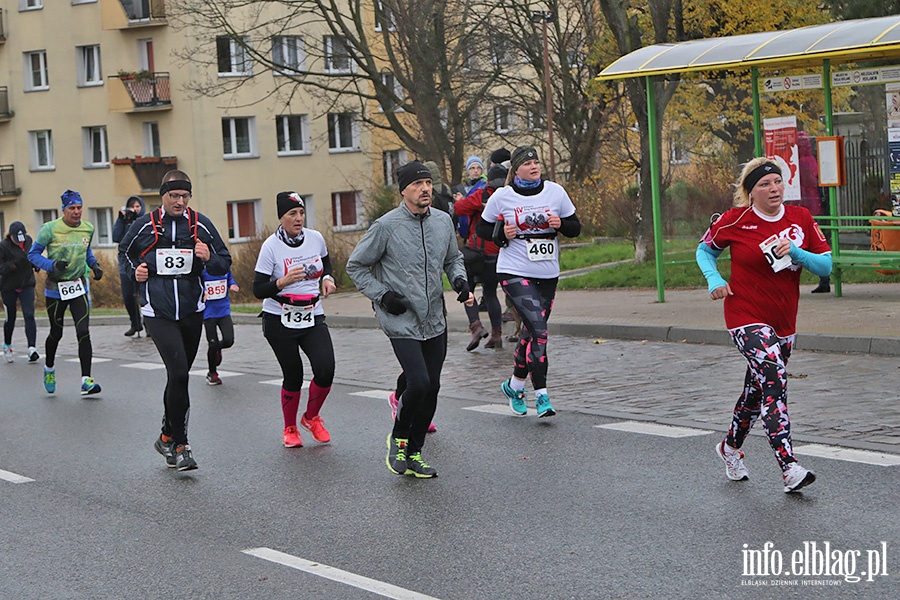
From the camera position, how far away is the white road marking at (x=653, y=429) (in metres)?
9.45

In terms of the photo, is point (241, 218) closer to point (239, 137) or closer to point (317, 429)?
point (239, 137)

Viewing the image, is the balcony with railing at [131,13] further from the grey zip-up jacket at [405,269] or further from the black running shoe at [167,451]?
the grey zip-up jacket at [405,269]

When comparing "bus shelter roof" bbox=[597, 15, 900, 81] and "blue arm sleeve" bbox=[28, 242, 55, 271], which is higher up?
"bus shelter roof" bbox=[597, 15, 900, 81]

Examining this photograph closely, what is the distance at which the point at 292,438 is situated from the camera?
10125mm

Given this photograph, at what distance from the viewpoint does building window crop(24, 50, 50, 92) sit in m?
57.4

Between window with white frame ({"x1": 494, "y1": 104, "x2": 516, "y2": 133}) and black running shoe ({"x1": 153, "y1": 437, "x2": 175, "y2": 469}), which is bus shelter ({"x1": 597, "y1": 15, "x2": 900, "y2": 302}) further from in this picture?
window with white frame ({"x1": 494, "y1": 104, "x2": 516, "y2": 133})

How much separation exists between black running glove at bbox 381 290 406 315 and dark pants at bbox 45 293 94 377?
5.90m

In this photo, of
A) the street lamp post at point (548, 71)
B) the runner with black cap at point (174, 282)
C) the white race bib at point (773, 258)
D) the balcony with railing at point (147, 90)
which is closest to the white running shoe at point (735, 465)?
the white race bib at point (773, 258)

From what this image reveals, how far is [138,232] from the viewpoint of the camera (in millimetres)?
9391

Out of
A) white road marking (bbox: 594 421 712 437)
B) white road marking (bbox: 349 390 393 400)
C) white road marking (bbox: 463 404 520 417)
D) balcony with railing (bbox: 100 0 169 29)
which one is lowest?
white road marking (bbox: 594 421 712 437)

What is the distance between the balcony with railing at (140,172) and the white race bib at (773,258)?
157ft

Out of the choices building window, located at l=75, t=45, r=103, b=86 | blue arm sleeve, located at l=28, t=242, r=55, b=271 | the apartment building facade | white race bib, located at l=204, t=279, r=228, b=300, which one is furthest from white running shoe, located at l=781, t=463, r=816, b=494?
building window, located at l=75, t=45, r=103, b=86

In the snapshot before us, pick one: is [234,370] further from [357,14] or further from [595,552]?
[357,14]

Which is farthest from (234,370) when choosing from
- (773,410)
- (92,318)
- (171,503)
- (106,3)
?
(106,3)
